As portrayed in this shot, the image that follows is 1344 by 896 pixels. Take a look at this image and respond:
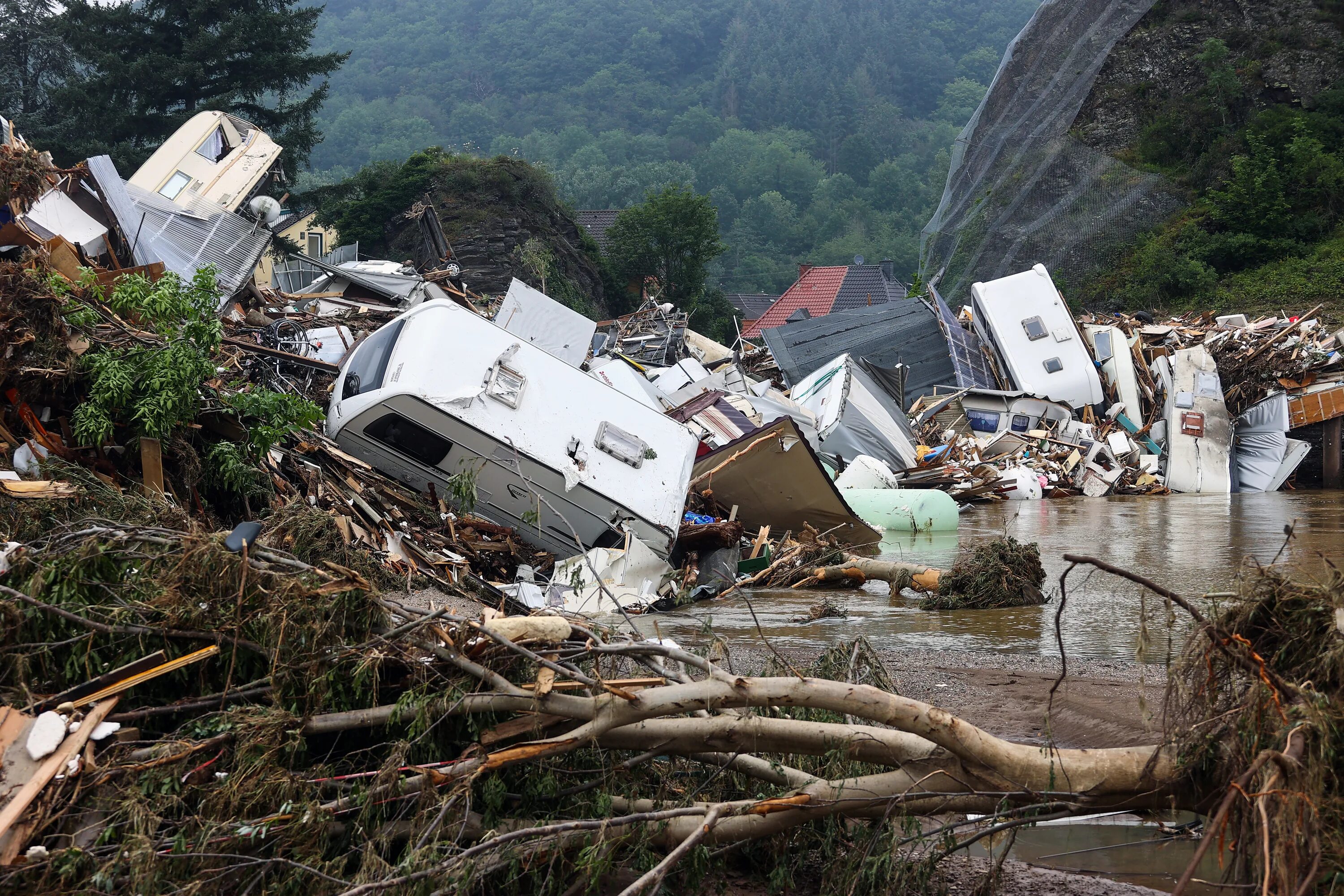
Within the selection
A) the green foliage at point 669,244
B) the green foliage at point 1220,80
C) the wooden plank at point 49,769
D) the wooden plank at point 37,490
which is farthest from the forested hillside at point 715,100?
the wooden plank at point 49,769

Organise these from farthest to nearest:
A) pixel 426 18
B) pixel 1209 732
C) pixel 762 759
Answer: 1. pixel 426 18
2. pixel 762 759
3. pixel 1209 732

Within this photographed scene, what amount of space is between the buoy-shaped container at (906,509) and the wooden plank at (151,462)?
27.3ft

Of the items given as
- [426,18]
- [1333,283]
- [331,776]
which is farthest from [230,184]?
[426,18]

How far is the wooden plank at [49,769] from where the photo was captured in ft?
10.9

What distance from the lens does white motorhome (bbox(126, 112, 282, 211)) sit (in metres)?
17.1

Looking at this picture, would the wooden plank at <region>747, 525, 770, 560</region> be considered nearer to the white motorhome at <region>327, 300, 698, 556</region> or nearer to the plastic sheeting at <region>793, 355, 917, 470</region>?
the white motorhome at <region>327, 300, 698, 556</region>

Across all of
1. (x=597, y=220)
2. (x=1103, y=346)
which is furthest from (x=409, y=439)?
(x=597, y=220)

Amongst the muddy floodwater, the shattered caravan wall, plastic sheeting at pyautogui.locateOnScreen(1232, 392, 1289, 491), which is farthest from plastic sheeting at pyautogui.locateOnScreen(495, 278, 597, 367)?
the shattered caravan wall

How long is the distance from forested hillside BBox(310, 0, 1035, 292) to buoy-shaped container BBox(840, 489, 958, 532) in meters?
66.2

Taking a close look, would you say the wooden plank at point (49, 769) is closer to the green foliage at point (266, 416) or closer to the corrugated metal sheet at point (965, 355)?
the green foliage at point (266, 416)

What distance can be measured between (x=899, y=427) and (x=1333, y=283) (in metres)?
14.8

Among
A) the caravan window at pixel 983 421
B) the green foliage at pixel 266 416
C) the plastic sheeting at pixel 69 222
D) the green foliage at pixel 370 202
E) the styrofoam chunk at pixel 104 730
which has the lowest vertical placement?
the styrofoam chunk at pixel 104 730

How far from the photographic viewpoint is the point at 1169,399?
20562mm

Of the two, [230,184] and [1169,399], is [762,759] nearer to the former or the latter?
[230,184]
